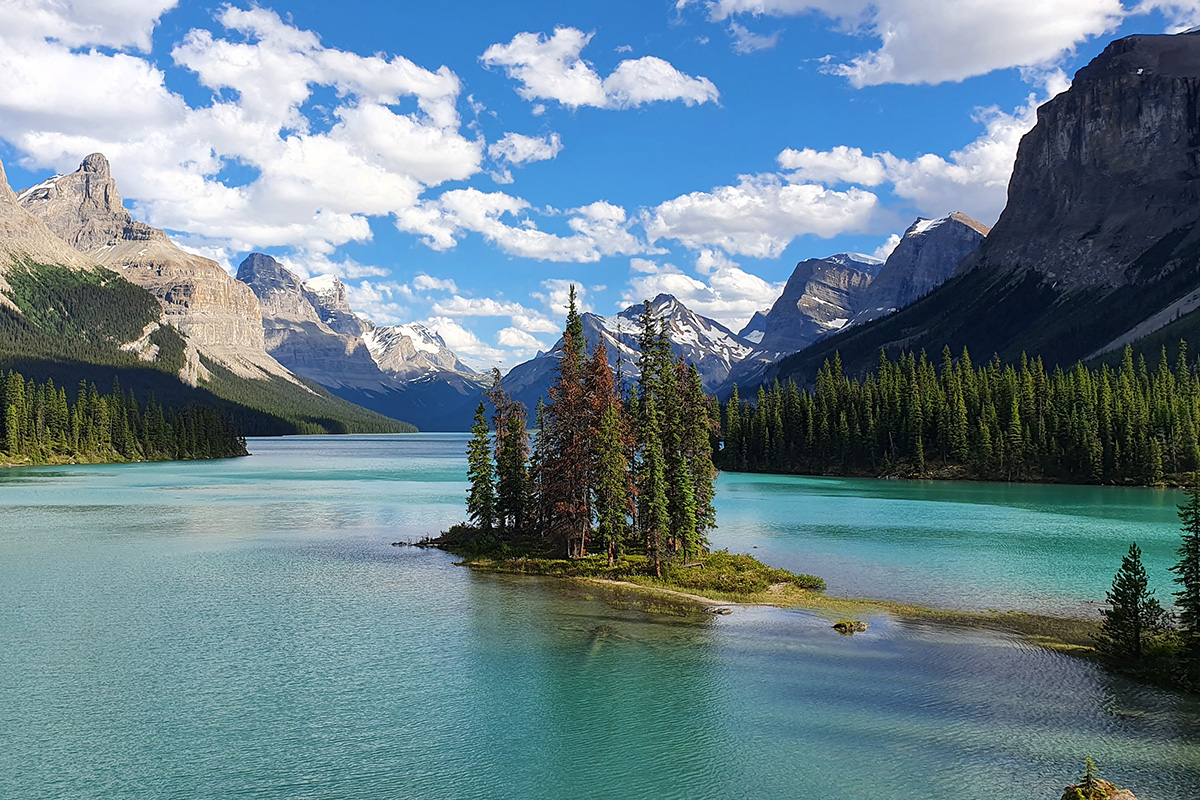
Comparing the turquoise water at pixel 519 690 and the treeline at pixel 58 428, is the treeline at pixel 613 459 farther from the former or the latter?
the treeline at pixel 58 428

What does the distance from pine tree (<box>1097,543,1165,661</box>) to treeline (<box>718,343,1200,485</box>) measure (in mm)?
108823

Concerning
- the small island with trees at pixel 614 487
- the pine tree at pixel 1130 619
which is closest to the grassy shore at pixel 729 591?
the small island with trees at pixel 614 487

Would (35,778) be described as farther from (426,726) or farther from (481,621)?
(481,621)

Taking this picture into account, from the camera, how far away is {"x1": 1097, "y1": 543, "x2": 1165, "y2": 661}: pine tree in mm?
32406

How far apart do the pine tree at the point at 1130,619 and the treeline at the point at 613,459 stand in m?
26.0

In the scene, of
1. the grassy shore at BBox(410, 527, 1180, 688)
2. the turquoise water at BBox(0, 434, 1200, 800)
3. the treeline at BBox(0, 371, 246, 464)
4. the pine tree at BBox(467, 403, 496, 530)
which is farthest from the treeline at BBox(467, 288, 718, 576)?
the treeline at BBox(0, 371, 246, 464)

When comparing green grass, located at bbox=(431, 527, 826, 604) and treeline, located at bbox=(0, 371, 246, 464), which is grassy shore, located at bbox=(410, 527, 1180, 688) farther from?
treeline, located at bbox=(0, 371, 246, 464)

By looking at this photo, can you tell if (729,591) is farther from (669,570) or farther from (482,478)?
(482,478)

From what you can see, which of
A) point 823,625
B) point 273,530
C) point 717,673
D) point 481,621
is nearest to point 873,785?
point 717,673

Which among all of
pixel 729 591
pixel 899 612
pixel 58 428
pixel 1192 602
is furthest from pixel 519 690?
pixel 58 428

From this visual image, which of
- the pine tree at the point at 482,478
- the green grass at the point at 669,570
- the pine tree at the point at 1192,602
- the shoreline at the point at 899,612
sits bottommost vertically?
the shoreline at the point at 899,612

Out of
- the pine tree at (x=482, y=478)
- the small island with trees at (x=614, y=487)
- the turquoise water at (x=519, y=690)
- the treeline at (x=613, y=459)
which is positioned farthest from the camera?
the pine tree at (x=482, y=478)

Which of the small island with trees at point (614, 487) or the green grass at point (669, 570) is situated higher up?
the small island with trees at point (614, 487)

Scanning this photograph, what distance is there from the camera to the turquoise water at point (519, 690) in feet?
78.3
